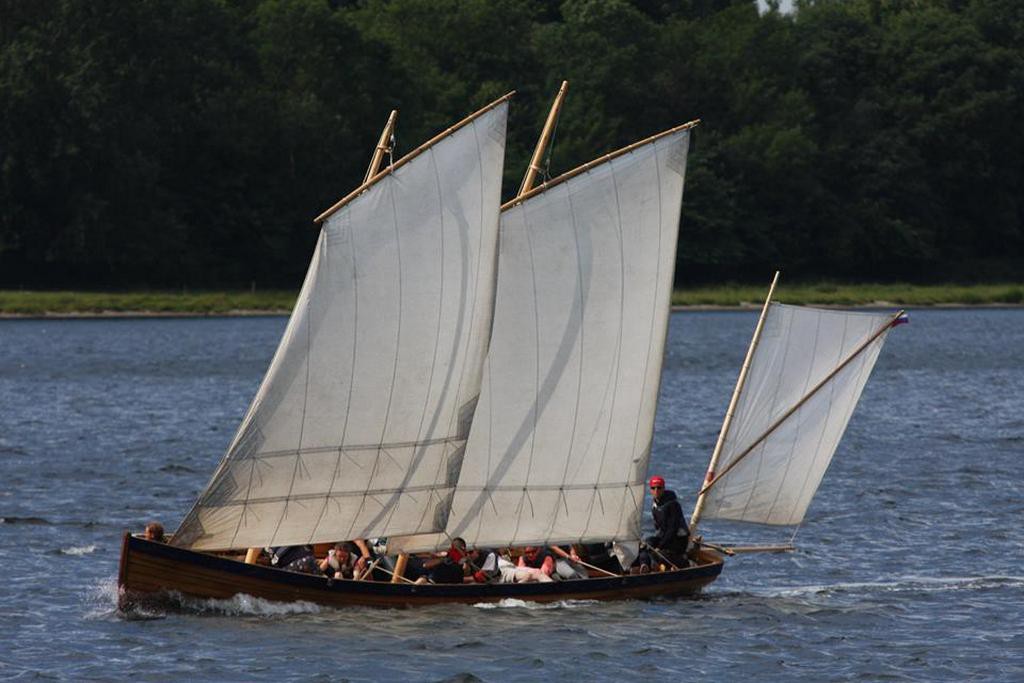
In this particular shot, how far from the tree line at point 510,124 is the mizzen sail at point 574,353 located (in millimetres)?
106791

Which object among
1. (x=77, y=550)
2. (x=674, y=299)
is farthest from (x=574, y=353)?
(x=674, y=299)

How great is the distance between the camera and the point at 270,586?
34812mm

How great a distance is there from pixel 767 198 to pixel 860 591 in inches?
5449

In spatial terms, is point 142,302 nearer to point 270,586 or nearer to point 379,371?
point 379,371

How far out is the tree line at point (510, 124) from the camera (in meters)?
144

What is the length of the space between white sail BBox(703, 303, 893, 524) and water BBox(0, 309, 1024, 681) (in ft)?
6.16

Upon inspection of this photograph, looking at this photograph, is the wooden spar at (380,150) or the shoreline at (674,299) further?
the shoreline at (674,299)

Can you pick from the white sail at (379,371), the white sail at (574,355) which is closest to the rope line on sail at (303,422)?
the white sail at (379,371)

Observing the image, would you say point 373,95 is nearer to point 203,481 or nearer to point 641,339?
point 203,481

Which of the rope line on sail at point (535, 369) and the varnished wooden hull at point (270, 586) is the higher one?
the rope line on sail at point (535, 369)

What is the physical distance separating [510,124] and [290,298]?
29281 mm

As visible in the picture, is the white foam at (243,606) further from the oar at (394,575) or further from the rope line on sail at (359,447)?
the rope line on sail at (359,447)

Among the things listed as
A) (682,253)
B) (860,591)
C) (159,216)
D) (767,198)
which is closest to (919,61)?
(767,198)

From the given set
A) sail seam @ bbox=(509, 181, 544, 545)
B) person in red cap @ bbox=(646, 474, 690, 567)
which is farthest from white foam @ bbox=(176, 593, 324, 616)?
person in red cap @ bbox=(646, 474, 690, 567)
